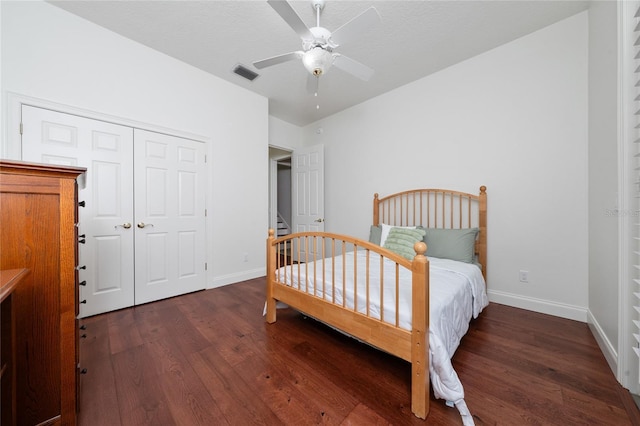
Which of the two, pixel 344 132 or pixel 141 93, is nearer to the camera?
pixel 141 93

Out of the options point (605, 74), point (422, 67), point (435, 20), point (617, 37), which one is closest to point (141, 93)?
point (435, 20)

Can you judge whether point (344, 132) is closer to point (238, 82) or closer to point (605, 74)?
point (238, 82)

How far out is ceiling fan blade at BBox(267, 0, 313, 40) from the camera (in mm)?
1418

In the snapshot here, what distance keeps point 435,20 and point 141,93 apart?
3.02m

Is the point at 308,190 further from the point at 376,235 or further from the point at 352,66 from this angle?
the point at 352,66

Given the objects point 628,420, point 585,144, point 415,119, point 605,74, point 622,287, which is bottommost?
point 628,420

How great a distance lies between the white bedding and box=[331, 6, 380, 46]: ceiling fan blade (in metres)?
1.50

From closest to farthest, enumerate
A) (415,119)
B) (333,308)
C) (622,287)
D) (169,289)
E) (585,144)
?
(622,287)
(333,308)
(585,144)
(169,289)
(415,119)

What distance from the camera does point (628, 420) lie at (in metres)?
1.13

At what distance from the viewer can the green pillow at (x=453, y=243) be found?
2.37m

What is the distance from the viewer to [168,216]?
2.77 metres

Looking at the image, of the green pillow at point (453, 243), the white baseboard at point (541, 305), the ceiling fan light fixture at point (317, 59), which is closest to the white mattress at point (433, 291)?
the green pillow at point (453, 243)

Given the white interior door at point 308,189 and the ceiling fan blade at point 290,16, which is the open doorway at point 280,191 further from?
the ceiling fan blade at point 290,16

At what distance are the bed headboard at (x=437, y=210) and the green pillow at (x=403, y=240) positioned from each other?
581 millimetres
